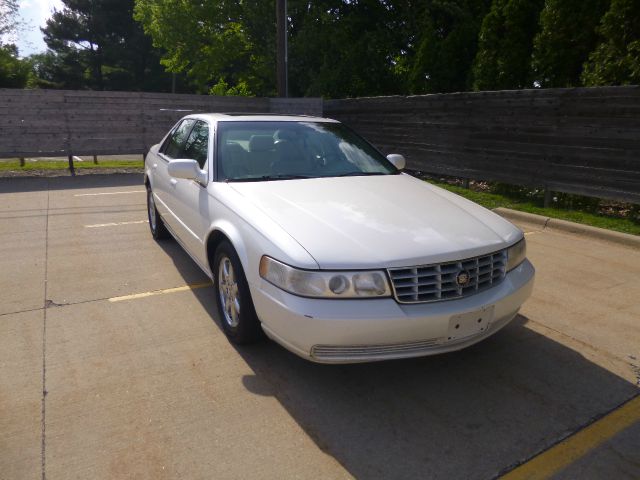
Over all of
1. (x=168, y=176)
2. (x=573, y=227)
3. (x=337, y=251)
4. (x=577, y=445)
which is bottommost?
(x=577, y=445)

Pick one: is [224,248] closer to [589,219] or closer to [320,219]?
[320,219]

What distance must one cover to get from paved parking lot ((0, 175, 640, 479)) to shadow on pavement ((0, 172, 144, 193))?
6251 millimetres

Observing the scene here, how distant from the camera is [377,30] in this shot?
1723 cm

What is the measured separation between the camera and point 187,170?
3922 mm

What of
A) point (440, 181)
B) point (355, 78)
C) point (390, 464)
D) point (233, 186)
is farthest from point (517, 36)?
point (390, 464)

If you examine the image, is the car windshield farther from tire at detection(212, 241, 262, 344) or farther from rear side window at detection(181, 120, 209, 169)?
tire at detection(212, 241, 262, 344)

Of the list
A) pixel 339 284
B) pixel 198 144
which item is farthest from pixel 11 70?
pixel 339 284

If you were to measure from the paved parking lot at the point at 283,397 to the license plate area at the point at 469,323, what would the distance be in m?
0.41

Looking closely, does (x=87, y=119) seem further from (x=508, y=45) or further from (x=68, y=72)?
(x=68, y=72)

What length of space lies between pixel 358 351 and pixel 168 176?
3171 millimetres

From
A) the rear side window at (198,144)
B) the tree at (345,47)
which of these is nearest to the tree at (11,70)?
the tree at (345,47)

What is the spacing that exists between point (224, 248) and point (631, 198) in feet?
19.4

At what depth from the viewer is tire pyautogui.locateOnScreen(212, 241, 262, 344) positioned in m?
3.22

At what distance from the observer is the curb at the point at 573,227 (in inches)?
242
